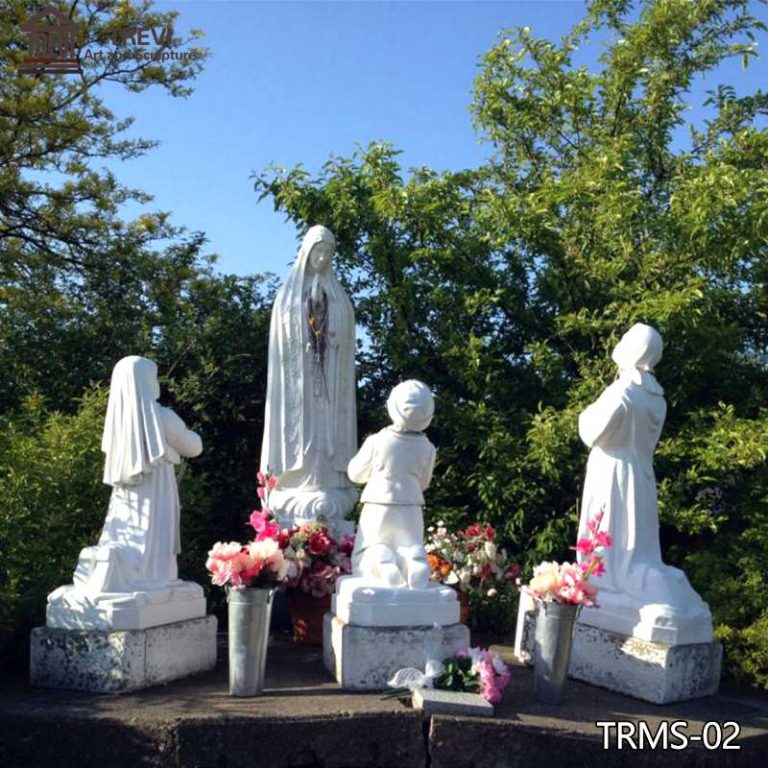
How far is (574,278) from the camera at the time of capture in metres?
8.56

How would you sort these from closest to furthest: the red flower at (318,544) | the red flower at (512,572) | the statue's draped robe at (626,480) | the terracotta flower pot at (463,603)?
the statue's draped robe at (626,480), the red flower at (318,544), the terracotta flower pot at (463,603), the red flower at (512,572)

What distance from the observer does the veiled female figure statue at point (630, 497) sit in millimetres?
5355

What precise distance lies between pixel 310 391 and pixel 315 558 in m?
1.49

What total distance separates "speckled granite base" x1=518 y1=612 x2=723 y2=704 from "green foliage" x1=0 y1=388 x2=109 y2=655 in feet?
11.0

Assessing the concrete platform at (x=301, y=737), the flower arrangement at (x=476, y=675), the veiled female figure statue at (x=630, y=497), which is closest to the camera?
the concrete platform at (x=301, y=737)

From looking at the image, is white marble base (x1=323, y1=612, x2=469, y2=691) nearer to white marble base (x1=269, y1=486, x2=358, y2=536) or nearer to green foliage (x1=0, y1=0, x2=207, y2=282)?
white marble base (x1=269, y1=486, x2=358, y2=536)

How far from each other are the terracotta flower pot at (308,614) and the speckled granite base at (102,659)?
1432 mm

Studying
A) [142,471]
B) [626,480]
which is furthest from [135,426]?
[626,480]

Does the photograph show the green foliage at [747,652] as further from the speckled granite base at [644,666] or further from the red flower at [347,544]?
the red flower at [347,544]

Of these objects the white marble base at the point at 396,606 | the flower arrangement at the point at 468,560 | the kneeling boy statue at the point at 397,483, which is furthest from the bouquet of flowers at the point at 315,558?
the white marble base at the point at 396,606

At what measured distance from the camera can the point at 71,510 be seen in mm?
6688

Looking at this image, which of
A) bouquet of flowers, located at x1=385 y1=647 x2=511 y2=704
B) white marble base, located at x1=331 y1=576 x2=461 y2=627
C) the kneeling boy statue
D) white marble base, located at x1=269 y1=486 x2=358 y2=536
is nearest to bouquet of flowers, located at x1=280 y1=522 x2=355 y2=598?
white marble base, located at x1=269 y1=486 x2=358 y2=536

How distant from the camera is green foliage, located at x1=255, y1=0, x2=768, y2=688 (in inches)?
295

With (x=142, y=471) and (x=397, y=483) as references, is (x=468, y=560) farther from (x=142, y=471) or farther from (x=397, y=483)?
(x=142, y=471)
